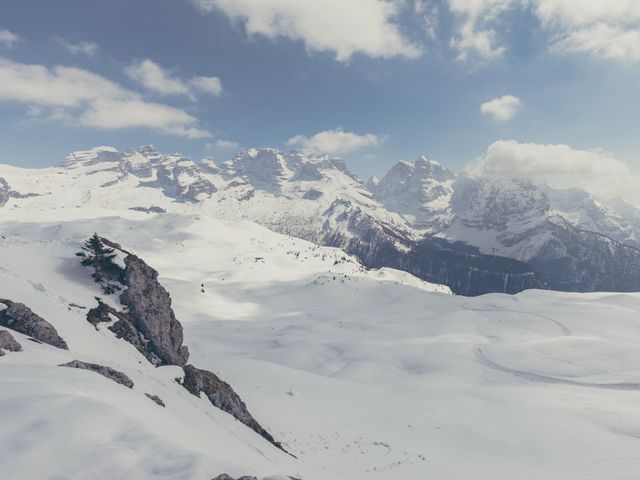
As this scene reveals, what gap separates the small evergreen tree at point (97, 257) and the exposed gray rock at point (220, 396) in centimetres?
2180

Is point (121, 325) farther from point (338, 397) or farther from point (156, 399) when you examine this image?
point (338, 397)

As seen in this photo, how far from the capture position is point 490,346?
222ft

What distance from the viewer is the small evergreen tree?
43.2m

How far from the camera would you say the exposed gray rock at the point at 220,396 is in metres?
25.5

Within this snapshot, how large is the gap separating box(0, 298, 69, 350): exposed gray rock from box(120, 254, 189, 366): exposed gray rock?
14665 mm

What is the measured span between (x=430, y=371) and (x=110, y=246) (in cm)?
4461

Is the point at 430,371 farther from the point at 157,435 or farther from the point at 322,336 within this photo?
the point at 157,435

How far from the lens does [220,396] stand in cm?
2641

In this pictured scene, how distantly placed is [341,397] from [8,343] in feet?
94.0

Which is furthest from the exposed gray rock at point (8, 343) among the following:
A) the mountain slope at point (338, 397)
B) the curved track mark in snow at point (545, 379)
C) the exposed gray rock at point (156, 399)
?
the curved track mark in snow at point (545, 379)

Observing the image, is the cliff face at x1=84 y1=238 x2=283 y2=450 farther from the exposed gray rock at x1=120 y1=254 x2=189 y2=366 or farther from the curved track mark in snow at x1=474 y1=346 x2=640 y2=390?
the curved track mark in snow at x1=474 y1=346 x2=640 y2=390

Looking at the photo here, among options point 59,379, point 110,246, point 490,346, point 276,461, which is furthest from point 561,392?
point 110,246

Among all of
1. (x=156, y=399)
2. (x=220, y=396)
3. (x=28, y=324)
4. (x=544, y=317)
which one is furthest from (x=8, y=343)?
(x=544, y=317)

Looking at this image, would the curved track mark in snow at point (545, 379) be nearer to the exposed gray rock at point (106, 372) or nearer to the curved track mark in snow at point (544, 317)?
the curved track mark in snow at point (544, 317)
